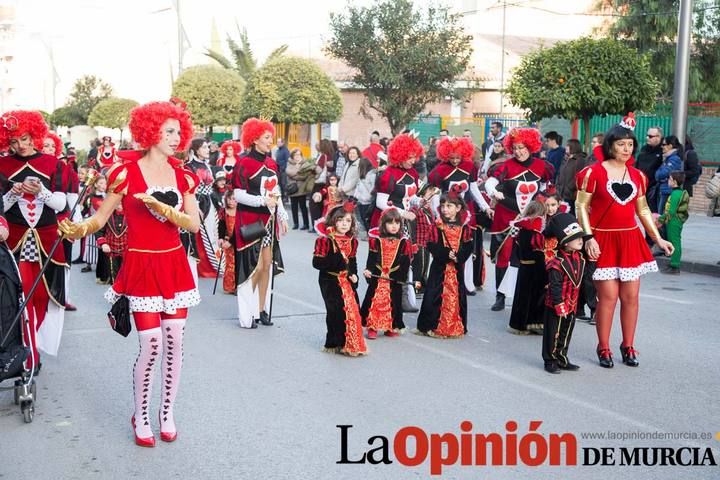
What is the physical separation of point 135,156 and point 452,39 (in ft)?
72.9

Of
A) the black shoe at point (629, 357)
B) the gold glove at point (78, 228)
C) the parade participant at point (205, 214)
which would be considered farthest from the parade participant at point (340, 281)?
the parade participant at point (205, 214)

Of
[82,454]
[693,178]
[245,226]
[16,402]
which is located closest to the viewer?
[82,454]

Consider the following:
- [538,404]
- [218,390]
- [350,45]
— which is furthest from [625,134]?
[350,45]

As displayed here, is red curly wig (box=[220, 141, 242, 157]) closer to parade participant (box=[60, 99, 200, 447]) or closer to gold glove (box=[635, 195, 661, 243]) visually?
gold glove (box=[635, 195, 661, 243])

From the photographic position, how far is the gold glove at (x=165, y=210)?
5645 millimetres

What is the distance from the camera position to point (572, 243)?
7.69 m

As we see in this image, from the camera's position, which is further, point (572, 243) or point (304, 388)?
point (572, 243)

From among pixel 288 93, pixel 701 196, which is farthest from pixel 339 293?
pixel 288 93

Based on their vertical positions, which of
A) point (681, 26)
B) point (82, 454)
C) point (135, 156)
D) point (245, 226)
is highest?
point (681, 26)

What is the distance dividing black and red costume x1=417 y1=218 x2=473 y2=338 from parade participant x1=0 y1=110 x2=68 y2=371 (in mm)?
3440

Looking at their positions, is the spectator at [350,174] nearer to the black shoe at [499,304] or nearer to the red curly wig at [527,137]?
the black shoe at [499,304]

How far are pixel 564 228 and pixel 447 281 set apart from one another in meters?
1.54

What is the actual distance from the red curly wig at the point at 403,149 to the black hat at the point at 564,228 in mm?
2263

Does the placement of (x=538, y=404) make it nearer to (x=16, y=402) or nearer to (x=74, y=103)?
(x=16, y=402)
